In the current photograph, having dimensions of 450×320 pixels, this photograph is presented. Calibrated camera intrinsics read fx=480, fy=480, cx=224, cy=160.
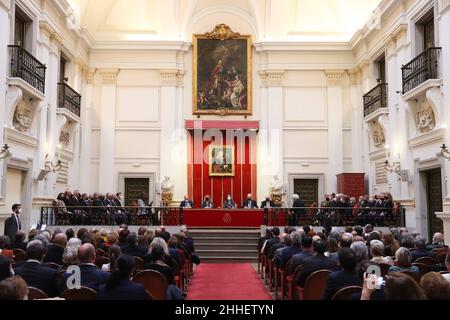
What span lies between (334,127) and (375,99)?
2.87 m

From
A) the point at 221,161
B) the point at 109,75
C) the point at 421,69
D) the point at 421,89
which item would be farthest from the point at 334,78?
the point at 109,75

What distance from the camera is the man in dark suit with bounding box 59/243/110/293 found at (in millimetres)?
4672

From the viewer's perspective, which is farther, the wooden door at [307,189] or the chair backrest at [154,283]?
the wooden door at [307,189]

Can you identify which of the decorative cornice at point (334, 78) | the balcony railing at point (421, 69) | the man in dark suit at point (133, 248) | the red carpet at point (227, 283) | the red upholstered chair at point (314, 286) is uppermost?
the decorative cornice at point (334, 78)

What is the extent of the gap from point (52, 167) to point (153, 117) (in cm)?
575

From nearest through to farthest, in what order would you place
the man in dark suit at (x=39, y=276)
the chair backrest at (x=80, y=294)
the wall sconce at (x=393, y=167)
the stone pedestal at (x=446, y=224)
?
the chair backrest at (x=80, y=294), the man in dark suit at (x=39, y=276), the stone pedestal at (x=446, y=224), the wall sconce at (x=393, y=167)

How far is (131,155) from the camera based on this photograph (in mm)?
20234

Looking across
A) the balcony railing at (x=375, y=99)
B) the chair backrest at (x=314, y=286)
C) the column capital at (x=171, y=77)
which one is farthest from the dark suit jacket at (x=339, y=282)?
the column capital at (x=171, y=77)

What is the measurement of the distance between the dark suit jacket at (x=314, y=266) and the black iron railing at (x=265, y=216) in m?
9.22

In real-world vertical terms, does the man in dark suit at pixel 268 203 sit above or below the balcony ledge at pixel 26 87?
below

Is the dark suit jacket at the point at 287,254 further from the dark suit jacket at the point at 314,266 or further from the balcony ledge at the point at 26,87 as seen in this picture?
the balcony ledge at the point at 26,87

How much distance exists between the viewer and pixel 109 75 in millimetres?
20359

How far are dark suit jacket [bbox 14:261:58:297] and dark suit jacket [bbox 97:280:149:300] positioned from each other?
3.99ft

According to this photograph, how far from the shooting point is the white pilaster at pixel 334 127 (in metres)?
20.1
